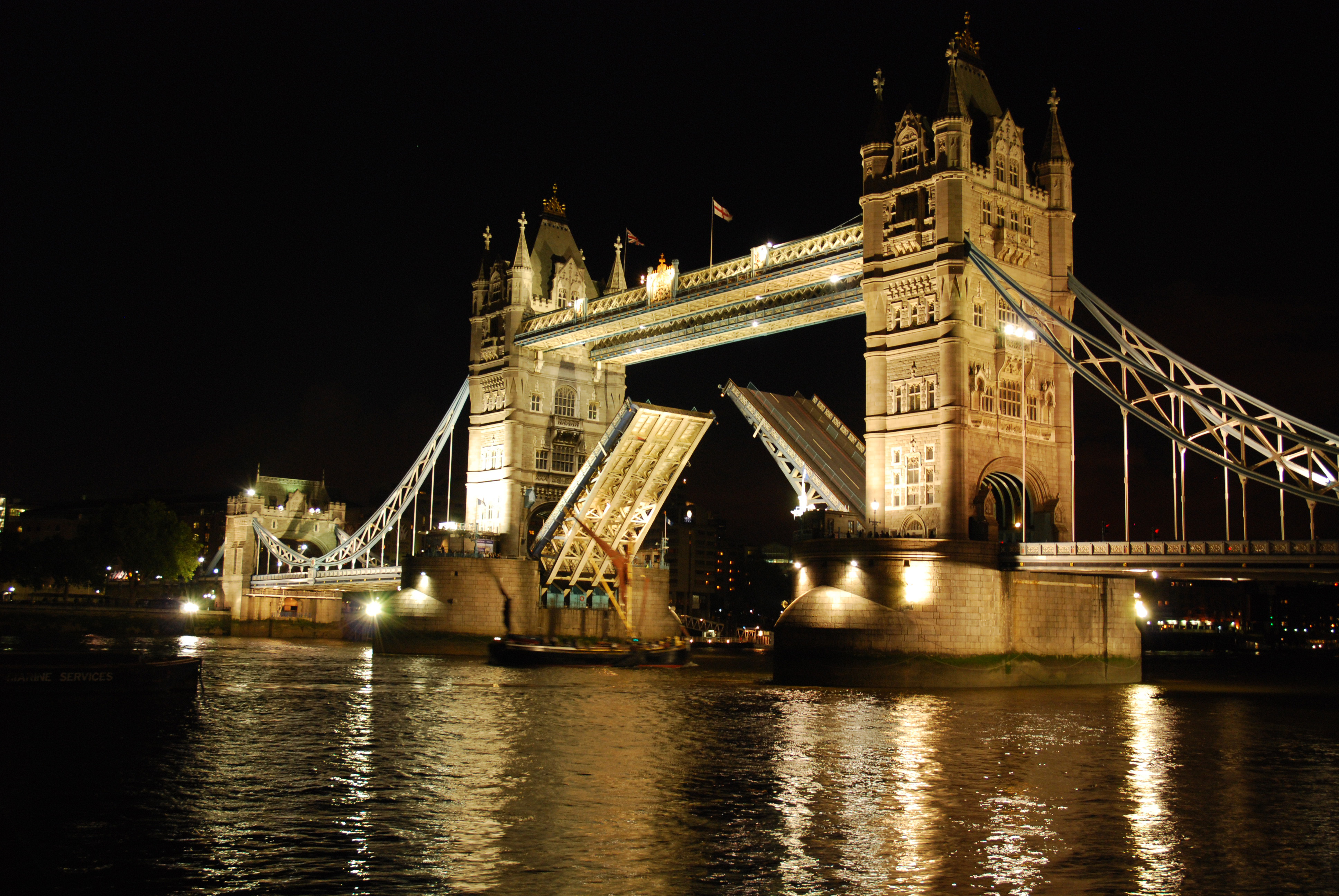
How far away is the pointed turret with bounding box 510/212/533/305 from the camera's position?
5912 centimetres

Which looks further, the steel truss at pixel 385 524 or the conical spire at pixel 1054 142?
the steel truss at pixel 385 524

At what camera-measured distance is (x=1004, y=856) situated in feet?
47.2

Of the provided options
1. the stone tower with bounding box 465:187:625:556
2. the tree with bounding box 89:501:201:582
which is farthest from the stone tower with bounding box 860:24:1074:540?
the tree with bounding box 89:501:201:582

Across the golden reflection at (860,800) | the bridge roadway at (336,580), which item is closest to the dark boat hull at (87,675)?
the golden reflection at (860,800)

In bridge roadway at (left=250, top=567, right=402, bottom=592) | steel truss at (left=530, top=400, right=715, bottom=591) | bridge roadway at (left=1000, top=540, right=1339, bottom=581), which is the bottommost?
bridge roadway at (left=250, top=567, right=402, bottom=592)

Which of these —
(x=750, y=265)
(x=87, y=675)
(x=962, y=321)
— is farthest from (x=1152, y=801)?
(x=750, y=265)

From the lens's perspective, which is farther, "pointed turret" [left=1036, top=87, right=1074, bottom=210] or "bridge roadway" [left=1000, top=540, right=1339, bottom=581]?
"pointed turret" [left=1036, top=87, right=1074, bottom=210]

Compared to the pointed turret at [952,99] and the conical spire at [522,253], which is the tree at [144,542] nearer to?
the conical spire at [522,253]

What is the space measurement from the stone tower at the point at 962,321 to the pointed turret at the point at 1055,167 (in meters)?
0.05

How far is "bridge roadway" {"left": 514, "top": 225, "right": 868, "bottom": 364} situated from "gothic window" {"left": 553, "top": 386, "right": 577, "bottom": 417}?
10.1 feet

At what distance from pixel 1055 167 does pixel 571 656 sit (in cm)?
2502

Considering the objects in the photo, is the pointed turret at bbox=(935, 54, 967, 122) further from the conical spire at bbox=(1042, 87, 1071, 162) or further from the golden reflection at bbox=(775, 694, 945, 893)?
the golden reflection at bbox=(775, 694, 945, 893)

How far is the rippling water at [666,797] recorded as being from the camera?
13430 mm

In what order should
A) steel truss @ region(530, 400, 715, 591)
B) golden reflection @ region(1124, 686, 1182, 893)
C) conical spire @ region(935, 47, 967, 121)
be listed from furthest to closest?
steel truss @ region(530, 400, 715, 591), conical spire @ region(935, 47, 967, 121), golden reflection @ region(1124, 686, 1182, 893)
